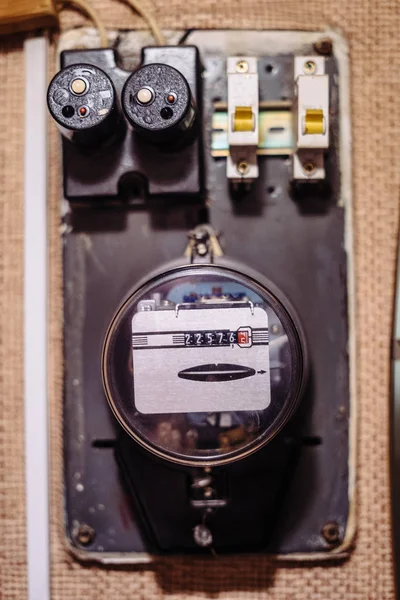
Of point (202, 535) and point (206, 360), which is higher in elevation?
point (206, 360)

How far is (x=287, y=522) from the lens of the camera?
62cm

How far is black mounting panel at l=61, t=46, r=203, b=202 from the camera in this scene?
1.94ft

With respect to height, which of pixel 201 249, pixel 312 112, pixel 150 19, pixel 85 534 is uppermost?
pixel 150 19

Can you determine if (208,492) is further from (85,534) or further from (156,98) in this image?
(156,98)

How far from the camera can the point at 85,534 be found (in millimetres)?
629

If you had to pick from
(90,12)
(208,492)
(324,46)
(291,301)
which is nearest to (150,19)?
(90,12)

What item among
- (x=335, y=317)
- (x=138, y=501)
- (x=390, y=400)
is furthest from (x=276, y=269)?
(x=138, y=501)

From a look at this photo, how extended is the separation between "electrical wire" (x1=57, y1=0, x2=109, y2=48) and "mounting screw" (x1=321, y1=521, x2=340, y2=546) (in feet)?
1.82

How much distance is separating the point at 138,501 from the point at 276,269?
0.93ft

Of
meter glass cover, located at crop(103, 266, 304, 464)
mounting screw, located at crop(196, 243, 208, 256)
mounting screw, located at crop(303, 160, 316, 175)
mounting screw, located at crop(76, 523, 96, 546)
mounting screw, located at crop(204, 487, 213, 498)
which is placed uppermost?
mounting screw, located at crop(303, 160, 316, 175)

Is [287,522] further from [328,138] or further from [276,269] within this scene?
[328,138]

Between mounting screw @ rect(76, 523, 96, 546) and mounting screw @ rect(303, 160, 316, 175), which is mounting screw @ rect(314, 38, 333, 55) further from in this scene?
mounting screw @ rect(76, 523, 96, 546)

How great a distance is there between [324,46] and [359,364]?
34 centimetres

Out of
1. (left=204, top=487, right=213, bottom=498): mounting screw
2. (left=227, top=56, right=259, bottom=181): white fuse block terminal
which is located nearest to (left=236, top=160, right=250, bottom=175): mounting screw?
(left=227, top=56, right=259, bottom=181): white fuse block terminal
